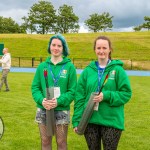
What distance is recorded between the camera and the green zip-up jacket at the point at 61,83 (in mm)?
4094

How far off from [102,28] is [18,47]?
147 feet

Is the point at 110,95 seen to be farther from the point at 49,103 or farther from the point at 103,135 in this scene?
the point at 49,103

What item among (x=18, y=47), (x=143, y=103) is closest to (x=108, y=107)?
(x=143, y=103)

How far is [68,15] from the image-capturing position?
89312mm

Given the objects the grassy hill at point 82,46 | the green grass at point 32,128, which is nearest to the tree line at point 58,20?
the grassy hill at point 82,46

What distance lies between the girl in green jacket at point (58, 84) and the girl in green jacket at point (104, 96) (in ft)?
0.96

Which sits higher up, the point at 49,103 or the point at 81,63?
the point at 49,103

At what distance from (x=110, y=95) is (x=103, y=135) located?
0.48 metres

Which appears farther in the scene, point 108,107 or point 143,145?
point 143,145

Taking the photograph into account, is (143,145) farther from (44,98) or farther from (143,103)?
(143,103)

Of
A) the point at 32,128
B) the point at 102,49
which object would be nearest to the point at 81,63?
the point at 32,128

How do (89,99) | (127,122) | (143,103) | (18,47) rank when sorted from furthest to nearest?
(18,47) → (143,103) → (127,122) → (89,99)

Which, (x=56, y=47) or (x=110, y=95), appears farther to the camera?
(x=56, y=47)

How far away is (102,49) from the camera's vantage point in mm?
3791
